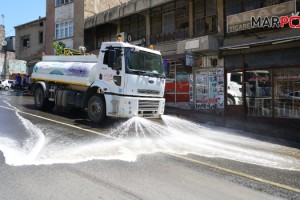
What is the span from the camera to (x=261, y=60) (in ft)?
51.9

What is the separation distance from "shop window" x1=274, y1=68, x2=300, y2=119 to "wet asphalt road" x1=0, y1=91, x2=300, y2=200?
222 inches

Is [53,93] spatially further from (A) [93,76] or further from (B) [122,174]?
(B) [122,174]

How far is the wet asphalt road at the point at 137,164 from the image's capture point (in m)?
5.02

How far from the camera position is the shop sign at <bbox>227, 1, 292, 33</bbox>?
14148mm

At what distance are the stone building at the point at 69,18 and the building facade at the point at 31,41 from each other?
2.23 m

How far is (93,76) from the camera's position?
11945 millimetres

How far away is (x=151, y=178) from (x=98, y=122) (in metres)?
6.01

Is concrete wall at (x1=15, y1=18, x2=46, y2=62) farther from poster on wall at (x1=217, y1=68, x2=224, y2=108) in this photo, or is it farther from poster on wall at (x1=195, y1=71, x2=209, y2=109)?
poster on wall at (x1=217, y1=68, x2=224, y2=108)

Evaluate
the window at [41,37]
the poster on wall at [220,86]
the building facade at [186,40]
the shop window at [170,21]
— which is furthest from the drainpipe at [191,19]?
the window at [41,37]

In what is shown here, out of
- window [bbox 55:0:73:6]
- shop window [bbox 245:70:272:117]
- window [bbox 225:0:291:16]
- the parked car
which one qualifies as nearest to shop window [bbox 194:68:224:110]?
shop window [bbox 245:70:272:117]

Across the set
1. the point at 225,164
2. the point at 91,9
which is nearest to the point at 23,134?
the point at 225,164

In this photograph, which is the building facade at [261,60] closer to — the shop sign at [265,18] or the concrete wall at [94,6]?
the shop sign at [265,18]

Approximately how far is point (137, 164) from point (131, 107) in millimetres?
4260

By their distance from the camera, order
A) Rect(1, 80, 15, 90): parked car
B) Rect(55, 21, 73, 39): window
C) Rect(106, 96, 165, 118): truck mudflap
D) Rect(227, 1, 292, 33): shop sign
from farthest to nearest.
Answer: Rect(1, 80, 15, 90): parked car → Rect(55, 21, 73, 39): window → Rect(227, 1, 292, 33): shop sign → Rect(106, 96, 165, 118): truck mudflap
